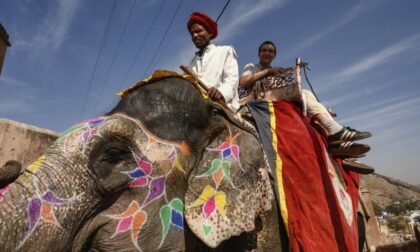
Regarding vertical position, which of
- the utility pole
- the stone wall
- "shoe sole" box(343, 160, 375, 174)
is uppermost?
the utility pole

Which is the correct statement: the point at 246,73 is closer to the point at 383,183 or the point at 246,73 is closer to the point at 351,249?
the point at 351,249

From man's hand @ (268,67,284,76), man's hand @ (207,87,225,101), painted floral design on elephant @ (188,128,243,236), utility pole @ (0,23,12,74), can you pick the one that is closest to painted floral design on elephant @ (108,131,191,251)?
painted floral design on elephant @ (188,128,243,236)

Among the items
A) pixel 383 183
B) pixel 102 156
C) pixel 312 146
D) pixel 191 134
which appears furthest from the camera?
pixel 383 183

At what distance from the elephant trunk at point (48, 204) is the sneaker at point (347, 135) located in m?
3.08

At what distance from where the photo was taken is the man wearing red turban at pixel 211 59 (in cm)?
347

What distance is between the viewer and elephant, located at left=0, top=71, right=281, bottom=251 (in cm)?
166

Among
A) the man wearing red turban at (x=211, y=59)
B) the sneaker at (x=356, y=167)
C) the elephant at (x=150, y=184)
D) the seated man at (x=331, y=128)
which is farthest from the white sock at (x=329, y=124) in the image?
the elephant at (x=150, y=184)

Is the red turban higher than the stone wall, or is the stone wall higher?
the red turban

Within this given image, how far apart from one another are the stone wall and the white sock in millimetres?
3227

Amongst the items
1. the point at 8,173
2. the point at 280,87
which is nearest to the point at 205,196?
the point at 8,173

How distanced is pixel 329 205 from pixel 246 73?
7.16 feet

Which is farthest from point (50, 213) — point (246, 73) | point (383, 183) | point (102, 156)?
point (383, 183)

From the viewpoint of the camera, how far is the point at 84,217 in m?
1.80

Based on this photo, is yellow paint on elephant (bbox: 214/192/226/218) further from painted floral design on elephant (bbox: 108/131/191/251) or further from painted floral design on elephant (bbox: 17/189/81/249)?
painted floral design on elephant (bbox: 17/189/81/249)
